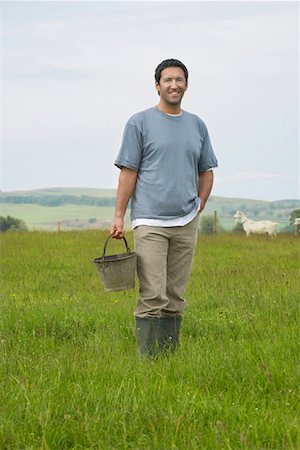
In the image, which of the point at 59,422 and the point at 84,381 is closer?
the point at 59,422

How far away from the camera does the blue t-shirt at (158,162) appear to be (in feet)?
22.5

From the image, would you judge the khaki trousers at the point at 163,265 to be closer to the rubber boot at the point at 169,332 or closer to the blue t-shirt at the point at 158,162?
the rubber boot at the point at 169,332

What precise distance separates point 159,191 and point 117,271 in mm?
675

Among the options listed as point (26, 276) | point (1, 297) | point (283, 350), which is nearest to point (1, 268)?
point (26, 276)

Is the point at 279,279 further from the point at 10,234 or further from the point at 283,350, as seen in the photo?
the point at 10,234

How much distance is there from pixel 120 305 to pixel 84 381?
4.14 metres

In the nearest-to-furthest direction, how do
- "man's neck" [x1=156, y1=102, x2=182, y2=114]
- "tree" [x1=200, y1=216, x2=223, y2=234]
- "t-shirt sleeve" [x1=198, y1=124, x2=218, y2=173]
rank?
"man's neck" [x1=156, y1=102, x2=182, y2=114] → "t-shirt sleeve" [x1=198, y1=124, x2=218, y2=173] → "tree" [x1=200, y1=216, x2=223, y2=234]

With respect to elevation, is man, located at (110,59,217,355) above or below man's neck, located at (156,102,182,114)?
below

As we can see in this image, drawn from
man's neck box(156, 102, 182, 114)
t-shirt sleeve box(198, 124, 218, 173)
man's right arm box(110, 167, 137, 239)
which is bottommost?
man's right arm box(110, 167, 137, 239)

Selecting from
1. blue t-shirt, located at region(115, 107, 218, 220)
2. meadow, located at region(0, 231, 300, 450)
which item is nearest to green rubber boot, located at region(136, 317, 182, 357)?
meadow, located at region(0, 231, 300, 450)

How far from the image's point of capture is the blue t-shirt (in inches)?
269

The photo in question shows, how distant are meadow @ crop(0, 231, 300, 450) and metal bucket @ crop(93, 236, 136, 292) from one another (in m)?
0.48

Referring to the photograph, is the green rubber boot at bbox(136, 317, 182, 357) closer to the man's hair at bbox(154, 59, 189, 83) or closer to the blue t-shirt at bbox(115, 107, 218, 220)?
the blue t-shirt at bbox(115, 107, 218, 220)

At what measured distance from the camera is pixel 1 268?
14.5 m
